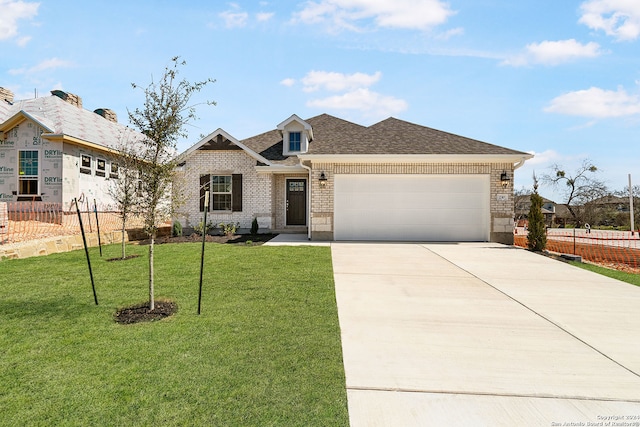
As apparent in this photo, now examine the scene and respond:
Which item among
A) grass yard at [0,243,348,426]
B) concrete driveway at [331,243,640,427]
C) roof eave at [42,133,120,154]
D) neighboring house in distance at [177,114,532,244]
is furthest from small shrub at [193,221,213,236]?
concrete driveway at [331,243,640,427]

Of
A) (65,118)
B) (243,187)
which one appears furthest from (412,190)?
(65,118)

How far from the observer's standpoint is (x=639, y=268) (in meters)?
8.09

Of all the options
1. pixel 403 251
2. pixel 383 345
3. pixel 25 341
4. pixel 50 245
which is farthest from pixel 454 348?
pixel 50 245

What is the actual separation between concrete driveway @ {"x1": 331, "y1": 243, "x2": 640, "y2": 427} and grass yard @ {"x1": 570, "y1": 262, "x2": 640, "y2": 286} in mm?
408

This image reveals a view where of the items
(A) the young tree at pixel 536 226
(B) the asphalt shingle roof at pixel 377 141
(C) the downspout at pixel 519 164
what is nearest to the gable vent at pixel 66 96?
(B) the asphalt shingle roof at pixel 377 141

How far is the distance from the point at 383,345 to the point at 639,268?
8.81 meters

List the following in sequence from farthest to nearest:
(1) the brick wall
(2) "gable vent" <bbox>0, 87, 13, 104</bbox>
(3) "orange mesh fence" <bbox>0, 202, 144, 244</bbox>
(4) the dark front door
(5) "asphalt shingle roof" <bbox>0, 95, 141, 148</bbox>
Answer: (2) "gable vent" <bbox>0, 87, 13, 104</bbox> → (4) the dark front door → (1) the brick wall → (5) "asphalt shingle roof" <bbox>0, 95, 141, 148</bbox> → (3) "orange mesh fence" <bbox>0, 202, 144, 244</bbox>

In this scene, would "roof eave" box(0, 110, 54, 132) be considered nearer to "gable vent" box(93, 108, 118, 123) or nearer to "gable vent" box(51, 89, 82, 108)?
"gable vent" box(51, 89, 82, 108)

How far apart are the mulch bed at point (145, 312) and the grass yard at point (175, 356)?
0.13 m

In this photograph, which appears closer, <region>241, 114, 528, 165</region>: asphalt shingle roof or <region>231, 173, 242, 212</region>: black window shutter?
<region>241, 114, 528, 165</region>: asphalt shingle roof

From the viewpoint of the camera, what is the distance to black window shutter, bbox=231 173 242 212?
1408 centimetres

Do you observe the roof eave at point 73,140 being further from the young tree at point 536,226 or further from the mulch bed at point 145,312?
the young tree at point 536,226

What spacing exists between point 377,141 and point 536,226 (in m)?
6.20

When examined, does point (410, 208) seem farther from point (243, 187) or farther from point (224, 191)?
point (224, 191)
